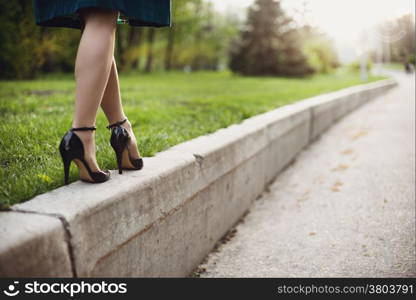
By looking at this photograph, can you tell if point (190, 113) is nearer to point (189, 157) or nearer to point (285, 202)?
point (285, 202)

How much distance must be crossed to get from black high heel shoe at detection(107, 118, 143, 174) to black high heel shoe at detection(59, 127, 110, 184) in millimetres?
225

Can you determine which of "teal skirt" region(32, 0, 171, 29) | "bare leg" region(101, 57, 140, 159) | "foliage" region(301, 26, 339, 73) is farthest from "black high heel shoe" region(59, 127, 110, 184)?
"foliage" region(301, 26, 339, 73)

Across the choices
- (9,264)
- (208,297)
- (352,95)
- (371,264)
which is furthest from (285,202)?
(352,95)

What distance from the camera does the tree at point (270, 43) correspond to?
25.8 metres

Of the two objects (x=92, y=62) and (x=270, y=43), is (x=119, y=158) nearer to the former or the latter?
(x=92, y=62)

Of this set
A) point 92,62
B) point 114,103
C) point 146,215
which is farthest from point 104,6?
point 146,215

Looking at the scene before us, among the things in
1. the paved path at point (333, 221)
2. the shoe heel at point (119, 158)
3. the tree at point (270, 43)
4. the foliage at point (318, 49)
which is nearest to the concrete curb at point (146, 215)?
the shoe heel at point (119, 158)

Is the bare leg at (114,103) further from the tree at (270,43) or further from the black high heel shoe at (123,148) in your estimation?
the tree at (270,43)

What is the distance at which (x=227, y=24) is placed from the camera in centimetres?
5231

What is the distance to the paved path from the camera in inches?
101

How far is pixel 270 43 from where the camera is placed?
26.2m

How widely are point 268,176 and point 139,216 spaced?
2.45m

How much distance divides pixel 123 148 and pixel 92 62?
49 cm

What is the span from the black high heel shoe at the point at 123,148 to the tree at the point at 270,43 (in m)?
24.5
